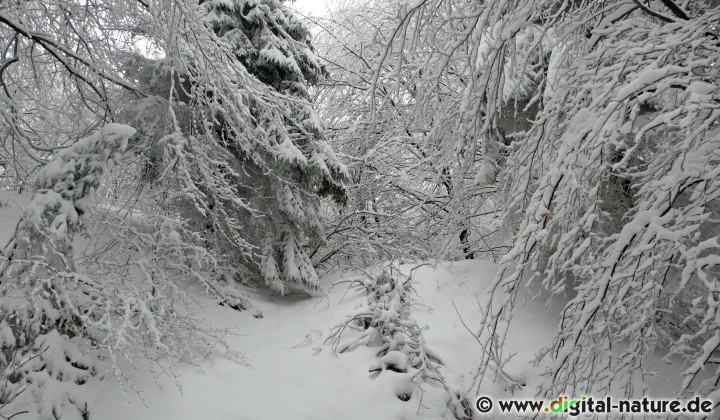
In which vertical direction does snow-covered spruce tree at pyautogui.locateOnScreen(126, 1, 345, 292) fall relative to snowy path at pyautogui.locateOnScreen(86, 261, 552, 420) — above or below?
above

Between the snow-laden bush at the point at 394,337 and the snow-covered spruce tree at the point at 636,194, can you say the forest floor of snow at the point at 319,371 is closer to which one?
the snow-laden bush at the point at 394,337

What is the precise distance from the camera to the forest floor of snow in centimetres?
333

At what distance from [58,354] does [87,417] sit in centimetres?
48

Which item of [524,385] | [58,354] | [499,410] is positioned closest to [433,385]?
[499,410]

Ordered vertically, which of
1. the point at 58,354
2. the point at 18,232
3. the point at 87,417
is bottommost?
the point at 87,417

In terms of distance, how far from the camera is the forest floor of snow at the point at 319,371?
333cm

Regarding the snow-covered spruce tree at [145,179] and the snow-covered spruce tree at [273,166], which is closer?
the snow-covered spruce tree at [145,179]

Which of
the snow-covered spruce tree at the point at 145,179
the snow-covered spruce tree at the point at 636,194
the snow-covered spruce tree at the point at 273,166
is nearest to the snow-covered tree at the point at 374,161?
the snow-covered spruce tree at the point at 273,166

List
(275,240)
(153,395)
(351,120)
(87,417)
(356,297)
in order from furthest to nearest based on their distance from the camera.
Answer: (351,120)
(275,240)
(356,297)
(153,395)
(87,417)

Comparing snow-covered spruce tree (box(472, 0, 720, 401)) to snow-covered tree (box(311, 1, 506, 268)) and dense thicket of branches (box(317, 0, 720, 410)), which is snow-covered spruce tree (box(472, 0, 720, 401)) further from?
snow-covered tree (box(311, 1, 506, 268))

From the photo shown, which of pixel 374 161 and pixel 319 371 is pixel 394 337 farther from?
pixel 374 161

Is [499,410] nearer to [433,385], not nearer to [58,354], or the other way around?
[433,385]

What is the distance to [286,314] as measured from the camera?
630 centimetres

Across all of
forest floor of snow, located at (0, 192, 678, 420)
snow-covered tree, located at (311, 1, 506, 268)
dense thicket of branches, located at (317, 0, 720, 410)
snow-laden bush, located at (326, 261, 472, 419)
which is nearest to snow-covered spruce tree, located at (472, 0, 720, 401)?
dense thicket of branches, located at (317, 0, 720, 410)
